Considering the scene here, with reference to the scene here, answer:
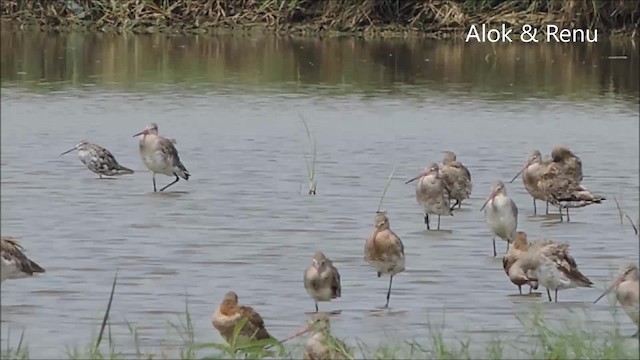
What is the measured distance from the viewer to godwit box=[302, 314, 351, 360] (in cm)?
614

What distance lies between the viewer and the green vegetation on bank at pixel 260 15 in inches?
997

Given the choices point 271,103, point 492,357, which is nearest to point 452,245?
point 492,357

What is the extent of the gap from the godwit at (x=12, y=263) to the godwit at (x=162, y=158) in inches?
165

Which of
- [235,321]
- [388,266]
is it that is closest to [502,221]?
[388,266]

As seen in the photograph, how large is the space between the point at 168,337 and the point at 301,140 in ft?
25.2

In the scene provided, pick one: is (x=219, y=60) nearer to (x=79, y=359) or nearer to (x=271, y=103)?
(x=271, y=103)

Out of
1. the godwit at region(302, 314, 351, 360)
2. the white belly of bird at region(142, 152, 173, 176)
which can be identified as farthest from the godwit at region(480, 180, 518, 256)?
the godwit at region(302, 314, 351, 360)

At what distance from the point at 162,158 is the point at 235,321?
18.0ft

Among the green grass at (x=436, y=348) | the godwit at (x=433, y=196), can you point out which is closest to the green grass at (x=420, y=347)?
the green grass at (x=436, y=348)

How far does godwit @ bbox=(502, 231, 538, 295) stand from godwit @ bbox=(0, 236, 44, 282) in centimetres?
220

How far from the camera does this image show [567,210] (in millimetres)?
11070

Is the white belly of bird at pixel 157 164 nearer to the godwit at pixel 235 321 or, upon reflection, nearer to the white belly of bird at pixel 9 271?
the white belly of bird at pixel 9 271

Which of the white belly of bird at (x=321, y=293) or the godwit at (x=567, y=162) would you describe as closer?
the white belly of bird at (x=321, y=293)

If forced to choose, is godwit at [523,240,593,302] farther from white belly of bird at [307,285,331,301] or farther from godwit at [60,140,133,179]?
godwit at [60,140,133,179]
